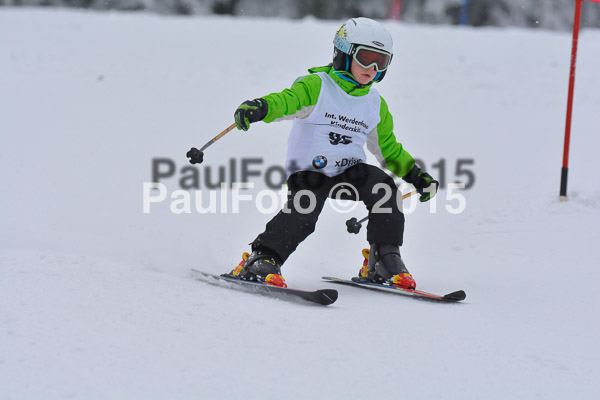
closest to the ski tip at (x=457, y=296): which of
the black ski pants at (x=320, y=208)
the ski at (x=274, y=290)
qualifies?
the black ski pants at (x=320, y=208)

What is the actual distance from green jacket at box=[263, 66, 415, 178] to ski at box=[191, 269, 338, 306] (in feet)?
2.94

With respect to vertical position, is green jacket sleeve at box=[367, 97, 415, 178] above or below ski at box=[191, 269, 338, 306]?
above

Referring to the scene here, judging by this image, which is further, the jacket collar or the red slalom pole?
the red slalom pole

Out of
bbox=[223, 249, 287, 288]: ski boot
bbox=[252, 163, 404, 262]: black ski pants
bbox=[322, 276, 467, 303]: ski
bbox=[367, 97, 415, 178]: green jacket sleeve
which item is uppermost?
bbox=[367, 97, 415, 178]: green jacket sleeve

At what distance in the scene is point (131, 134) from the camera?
29.4 feet

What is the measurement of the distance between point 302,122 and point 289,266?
4.48ft

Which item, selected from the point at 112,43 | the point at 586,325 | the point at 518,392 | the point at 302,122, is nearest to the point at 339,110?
the point at 302,122

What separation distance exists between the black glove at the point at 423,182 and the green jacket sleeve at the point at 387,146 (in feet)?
0.12

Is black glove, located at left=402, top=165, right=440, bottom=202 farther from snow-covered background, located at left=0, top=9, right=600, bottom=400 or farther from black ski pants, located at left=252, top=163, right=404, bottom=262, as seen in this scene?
snow-covered background, located at left=0, top=9, right=600, bottom=400

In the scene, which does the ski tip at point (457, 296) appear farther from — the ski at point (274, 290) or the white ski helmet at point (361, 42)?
the white ski helmet at point (361, 42)

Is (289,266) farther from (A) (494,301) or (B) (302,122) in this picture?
(A) (494,301)

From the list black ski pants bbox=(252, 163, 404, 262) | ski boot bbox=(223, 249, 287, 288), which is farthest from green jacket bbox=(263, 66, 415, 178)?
ski boot bbox=(223, 249, 287, 288)

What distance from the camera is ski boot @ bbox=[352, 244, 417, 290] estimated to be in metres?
3.86

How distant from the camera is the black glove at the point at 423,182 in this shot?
4.23 meters
